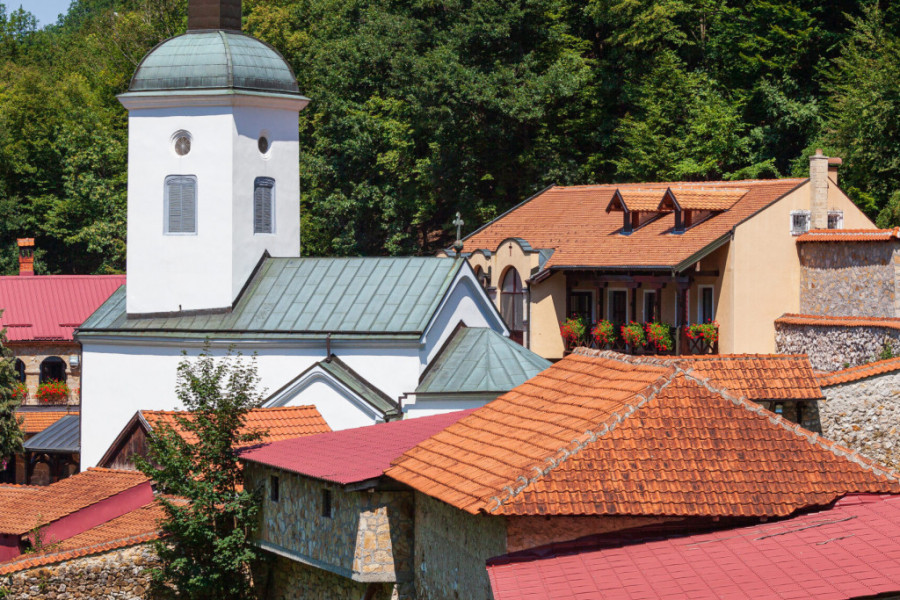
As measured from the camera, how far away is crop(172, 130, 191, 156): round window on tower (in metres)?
28.3

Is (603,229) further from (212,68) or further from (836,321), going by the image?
(212,68)

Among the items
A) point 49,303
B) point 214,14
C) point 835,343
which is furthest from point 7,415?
point 835,343

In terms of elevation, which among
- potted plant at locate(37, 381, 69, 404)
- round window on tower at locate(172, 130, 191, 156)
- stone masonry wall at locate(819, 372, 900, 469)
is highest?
round window on tower at locate(172, 130, 191, 156)

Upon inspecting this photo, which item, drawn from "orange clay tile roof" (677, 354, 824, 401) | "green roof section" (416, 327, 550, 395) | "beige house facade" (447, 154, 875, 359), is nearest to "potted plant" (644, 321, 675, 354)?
"beige house facade" (447, 154, 875, 359)

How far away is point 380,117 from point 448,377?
25711 millimetres

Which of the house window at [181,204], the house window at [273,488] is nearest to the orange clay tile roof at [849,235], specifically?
the house window at [181,204]

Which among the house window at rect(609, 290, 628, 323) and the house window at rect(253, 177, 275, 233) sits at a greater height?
the house window at rect(253, 177, 275, 233)

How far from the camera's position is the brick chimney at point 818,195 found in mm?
32562

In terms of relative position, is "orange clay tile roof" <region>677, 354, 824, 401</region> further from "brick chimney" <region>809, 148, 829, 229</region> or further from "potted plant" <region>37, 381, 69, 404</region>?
"potted plant" <region>37, 381, 69, 404</region>

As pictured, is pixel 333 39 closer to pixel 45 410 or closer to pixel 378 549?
pixel 45 410

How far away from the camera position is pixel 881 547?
1351 centimetres

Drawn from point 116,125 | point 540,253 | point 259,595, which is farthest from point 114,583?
point 116,125

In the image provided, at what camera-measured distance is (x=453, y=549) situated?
15891mm

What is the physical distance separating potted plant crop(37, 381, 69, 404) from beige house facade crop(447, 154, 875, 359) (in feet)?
43.4
